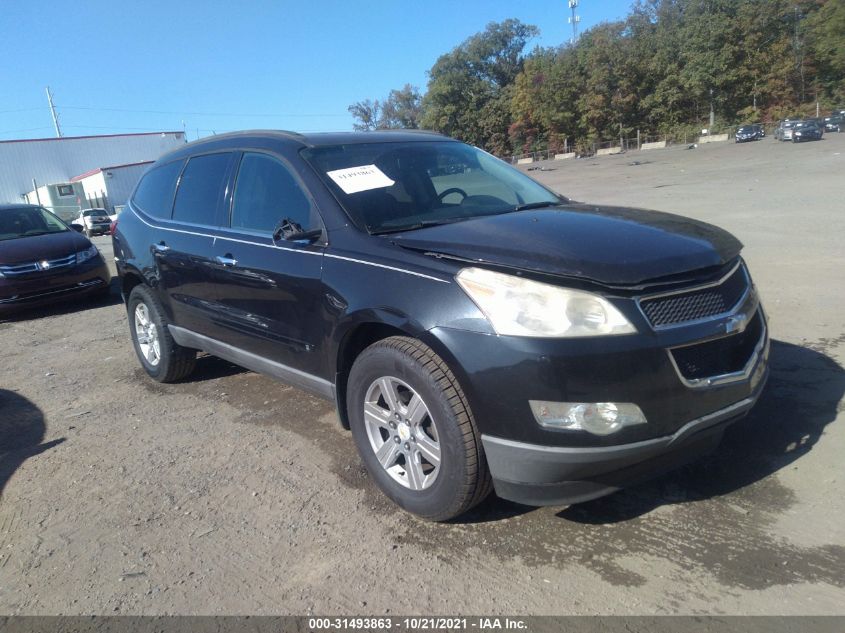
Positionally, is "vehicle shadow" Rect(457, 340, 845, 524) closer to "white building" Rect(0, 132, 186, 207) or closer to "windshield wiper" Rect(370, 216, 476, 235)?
"windshield wiper" Rect(370, 216, 476, 235)

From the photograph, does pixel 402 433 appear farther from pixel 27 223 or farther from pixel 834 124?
pixel 834 124

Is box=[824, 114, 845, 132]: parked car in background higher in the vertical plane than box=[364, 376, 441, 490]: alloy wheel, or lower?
higher

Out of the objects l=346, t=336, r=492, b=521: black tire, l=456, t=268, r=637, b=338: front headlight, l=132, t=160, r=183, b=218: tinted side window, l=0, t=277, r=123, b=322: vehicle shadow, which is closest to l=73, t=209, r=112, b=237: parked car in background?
l=0, t=277, r=123, b=322: vehicle shadow

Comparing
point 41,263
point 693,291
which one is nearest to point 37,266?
point 41,263

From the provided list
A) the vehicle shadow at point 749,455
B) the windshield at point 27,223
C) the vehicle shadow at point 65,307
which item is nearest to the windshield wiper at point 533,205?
the vehicle shadow at point 749,455

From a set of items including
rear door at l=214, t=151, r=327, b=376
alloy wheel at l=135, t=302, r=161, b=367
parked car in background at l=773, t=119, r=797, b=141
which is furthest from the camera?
parked car in background at l=773, t=119, r=797, b=141

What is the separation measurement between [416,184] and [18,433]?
11.2 ft

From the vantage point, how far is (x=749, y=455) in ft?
11.0

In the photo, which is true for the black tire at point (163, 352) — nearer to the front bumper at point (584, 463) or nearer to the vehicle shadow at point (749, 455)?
the vehicle shadow at point (749, 455)

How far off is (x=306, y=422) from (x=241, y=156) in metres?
1.81

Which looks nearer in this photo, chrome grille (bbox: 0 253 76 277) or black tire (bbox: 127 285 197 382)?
black tire (bbox: 127 285 197 382)

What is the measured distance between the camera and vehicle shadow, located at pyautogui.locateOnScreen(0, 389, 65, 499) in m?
4.15

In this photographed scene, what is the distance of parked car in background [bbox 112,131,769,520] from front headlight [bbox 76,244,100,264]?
19.7 feet

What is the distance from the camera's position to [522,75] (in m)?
78.6
